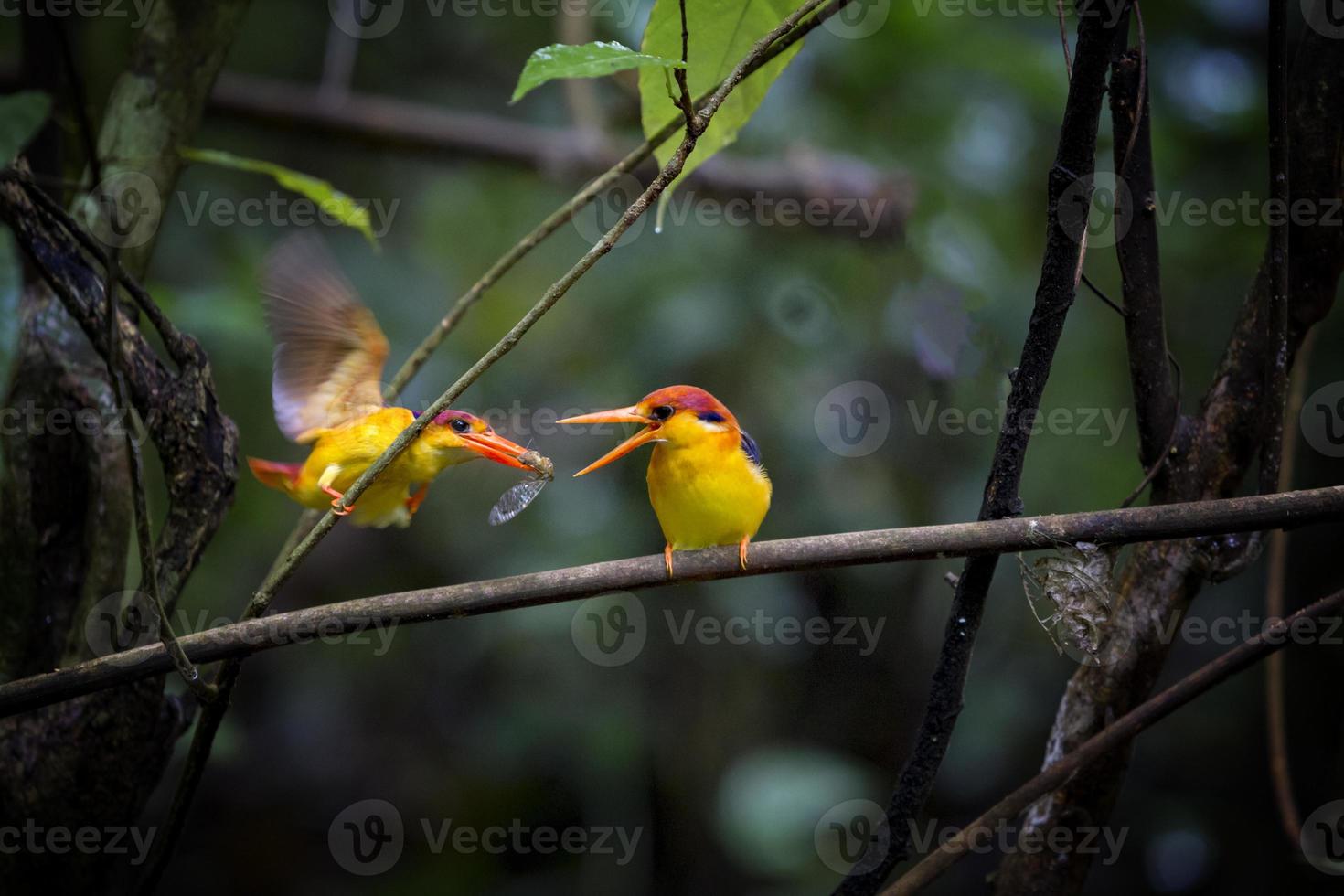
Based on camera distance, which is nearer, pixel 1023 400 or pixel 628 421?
pixel 1023 400

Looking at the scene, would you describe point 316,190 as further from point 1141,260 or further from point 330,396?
point 1141,260

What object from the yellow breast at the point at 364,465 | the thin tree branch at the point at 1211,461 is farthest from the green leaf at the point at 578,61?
the thin tree branch at the point at 1211,461

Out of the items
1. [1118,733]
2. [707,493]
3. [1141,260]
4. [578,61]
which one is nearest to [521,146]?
[707,493]

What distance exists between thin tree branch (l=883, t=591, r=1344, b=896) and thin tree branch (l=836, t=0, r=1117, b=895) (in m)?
0.07

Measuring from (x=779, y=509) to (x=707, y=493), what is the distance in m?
1.78

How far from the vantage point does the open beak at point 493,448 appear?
66.1 inches

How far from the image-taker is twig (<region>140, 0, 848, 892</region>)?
1.25 metres

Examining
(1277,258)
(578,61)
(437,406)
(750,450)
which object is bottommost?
(437,406)

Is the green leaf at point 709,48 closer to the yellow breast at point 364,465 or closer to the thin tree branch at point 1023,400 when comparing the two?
the thin tree branch at point 1023,400

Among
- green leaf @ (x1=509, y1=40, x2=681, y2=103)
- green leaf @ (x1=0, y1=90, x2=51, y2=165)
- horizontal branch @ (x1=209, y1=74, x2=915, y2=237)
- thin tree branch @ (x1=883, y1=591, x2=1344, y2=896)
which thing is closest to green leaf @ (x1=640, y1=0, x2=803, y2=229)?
green leaf @ (x1=509, y1=40, x2=681, y2=103)

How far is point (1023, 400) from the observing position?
1.36 metres

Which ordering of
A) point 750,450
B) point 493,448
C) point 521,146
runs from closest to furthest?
point 493,448 → point 750,450 → point 521,146

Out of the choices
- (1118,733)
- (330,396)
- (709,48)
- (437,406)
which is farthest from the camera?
(330,396)

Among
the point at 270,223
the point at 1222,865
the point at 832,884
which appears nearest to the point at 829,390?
the point at 832,884
